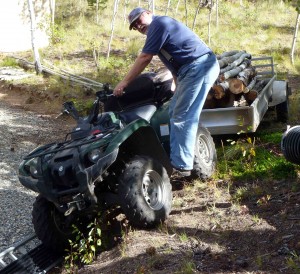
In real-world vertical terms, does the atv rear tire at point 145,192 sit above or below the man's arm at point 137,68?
below

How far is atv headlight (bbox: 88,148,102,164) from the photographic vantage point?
440 cm

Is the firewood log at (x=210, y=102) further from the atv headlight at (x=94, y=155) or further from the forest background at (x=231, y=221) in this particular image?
the atv headlight at (x=94, y=155)

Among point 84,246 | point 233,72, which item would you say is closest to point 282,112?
point 233,72

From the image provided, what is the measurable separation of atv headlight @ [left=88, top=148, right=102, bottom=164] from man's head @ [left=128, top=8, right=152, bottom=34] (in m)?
1.58

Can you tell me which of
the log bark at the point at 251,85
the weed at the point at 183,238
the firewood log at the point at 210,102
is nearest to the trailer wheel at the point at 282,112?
the log bark at the point at 251,85

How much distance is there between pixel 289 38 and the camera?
21.5 meters

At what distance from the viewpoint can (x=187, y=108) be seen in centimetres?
530

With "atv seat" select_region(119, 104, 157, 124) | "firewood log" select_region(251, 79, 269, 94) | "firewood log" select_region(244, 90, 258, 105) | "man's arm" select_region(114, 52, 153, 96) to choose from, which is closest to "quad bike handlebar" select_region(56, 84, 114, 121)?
"man's arm" select_region(114, 52, 153, 96)

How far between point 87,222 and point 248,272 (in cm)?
209

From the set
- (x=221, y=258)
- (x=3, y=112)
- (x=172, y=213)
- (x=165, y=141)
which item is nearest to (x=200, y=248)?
(x=221, y=258)

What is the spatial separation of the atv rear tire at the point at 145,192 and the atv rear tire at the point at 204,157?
949 mm

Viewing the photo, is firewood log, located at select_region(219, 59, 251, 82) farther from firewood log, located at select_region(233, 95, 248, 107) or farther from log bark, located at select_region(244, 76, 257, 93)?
firewood log, located at select_region(233, 95, 248, 107)

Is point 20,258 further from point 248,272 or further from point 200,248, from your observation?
point 248,272

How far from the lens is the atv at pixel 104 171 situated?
441 cm
